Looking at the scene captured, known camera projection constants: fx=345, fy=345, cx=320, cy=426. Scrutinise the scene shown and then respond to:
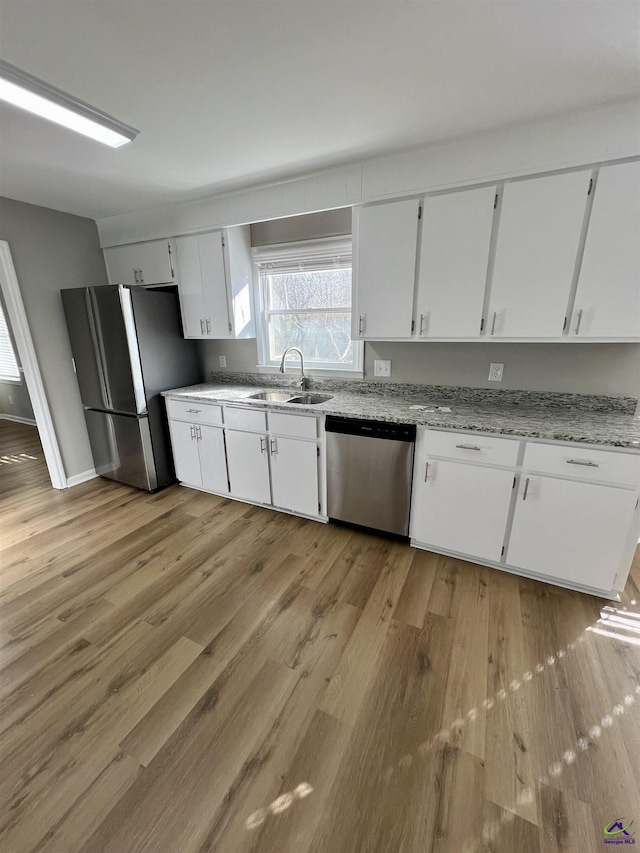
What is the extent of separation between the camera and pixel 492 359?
7.83 feet

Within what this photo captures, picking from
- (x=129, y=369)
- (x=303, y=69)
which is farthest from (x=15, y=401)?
(x=303, y=69)

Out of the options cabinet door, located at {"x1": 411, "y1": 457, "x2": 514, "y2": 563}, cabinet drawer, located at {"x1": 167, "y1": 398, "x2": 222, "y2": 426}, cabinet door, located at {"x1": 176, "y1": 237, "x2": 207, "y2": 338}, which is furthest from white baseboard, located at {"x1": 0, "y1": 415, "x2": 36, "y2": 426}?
cabinet door, located at {"x1": 411, "y1": 457, "x2": 514, "y2": 563}

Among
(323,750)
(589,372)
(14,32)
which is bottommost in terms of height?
(323,750)

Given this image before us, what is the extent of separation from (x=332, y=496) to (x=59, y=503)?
8.00 feet

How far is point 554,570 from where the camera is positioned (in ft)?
6.47

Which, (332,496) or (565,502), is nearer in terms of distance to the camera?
(565,502)

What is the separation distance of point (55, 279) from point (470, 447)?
3720 mm

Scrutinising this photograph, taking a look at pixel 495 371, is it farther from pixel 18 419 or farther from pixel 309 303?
pixel 18 419

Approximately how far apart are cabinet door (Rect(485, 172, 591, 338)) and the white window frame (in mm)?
5929

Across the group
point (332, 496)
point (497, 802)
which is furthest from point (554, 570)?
point (332, 496)

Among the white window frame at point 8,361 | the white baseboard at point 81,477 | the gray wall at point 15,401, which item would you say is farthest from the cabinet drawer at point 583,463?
the gray wall at point 15,401

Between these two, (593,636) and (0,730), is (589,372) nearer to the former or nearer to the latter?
(593,636)

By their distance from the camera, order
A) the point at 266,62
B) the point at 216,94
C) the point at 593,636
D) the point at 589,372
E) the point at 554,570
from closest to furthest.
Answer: the point at 266,62 < the point at 216,94 < the point at 593,636 < the point at 554,570 < the point at 589,372

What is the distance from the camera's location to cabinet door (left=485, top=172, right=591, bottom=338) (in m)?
1.83
